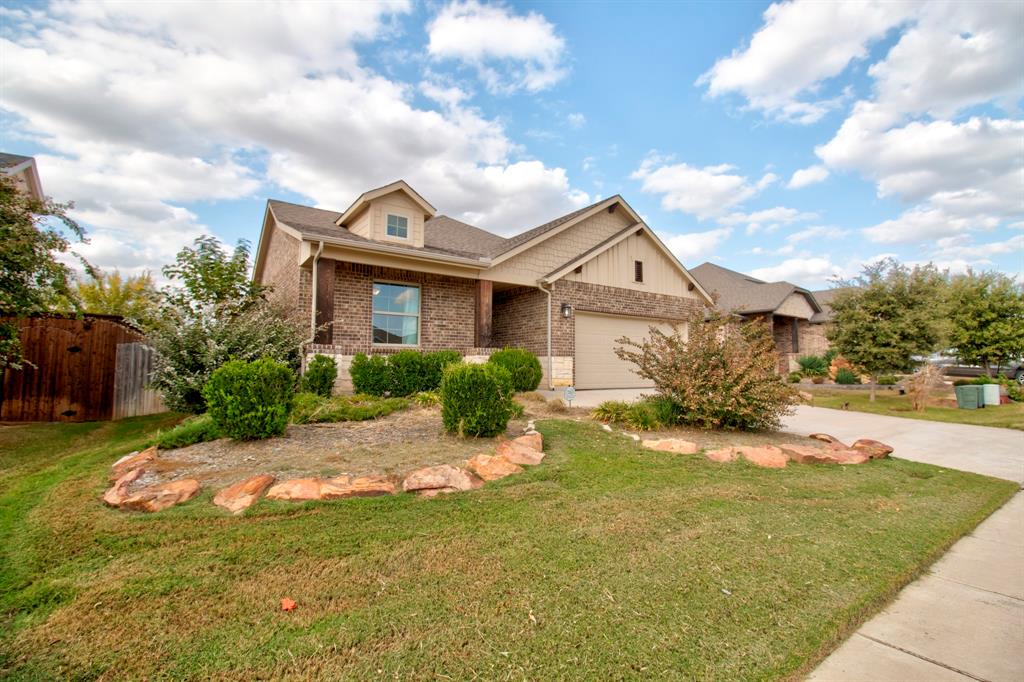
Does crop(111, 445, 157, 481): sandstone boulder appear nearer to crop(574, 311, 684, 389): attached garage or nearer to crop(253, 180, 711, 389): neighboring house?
crop(253, 180, 711, 389): neighboring house

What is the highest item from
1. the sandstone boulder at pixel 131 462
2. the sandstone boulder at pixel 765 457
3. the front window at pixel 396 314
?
the front window at pixel 396 314

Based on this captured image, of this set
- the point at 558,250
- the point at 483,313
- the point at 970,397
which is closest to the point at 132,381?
the point at 483,313

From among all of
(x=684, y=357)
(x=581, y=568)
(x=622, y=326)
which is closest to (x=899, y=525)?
(x=581, y=568)

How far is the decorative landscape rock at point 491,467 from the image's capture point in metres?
4.05

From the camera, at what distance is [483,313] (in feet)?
38.9

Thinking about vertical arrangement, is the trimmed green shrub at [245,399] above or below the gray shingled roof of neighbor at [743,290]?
below

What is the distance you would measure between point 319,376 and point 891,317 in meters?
15.0

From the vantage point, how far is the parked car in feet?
61.2

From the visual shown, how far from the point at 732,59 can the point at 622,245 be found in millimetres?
5606

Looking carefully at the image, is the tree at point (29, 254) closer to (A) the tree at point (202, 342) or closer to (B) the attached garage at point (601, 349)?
(A) the tree at point (202, 342)

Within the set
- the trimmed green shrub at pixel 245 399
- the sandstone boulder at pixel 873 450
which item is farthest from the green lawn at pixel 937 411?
the trimmed green shrub at pixel 245 399

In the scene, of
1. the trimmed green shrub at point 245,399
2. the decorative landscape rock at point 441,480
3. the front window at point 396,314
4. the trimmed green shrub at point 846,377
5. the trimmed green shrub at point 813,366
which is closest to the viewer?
the decorative landscape rock at point 441,480

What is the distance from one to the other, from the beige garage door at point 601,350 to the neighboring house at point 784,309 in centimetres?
894

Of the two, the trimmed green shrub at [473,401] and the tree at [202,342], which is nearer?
the trimmed green shrub at [473,401]
